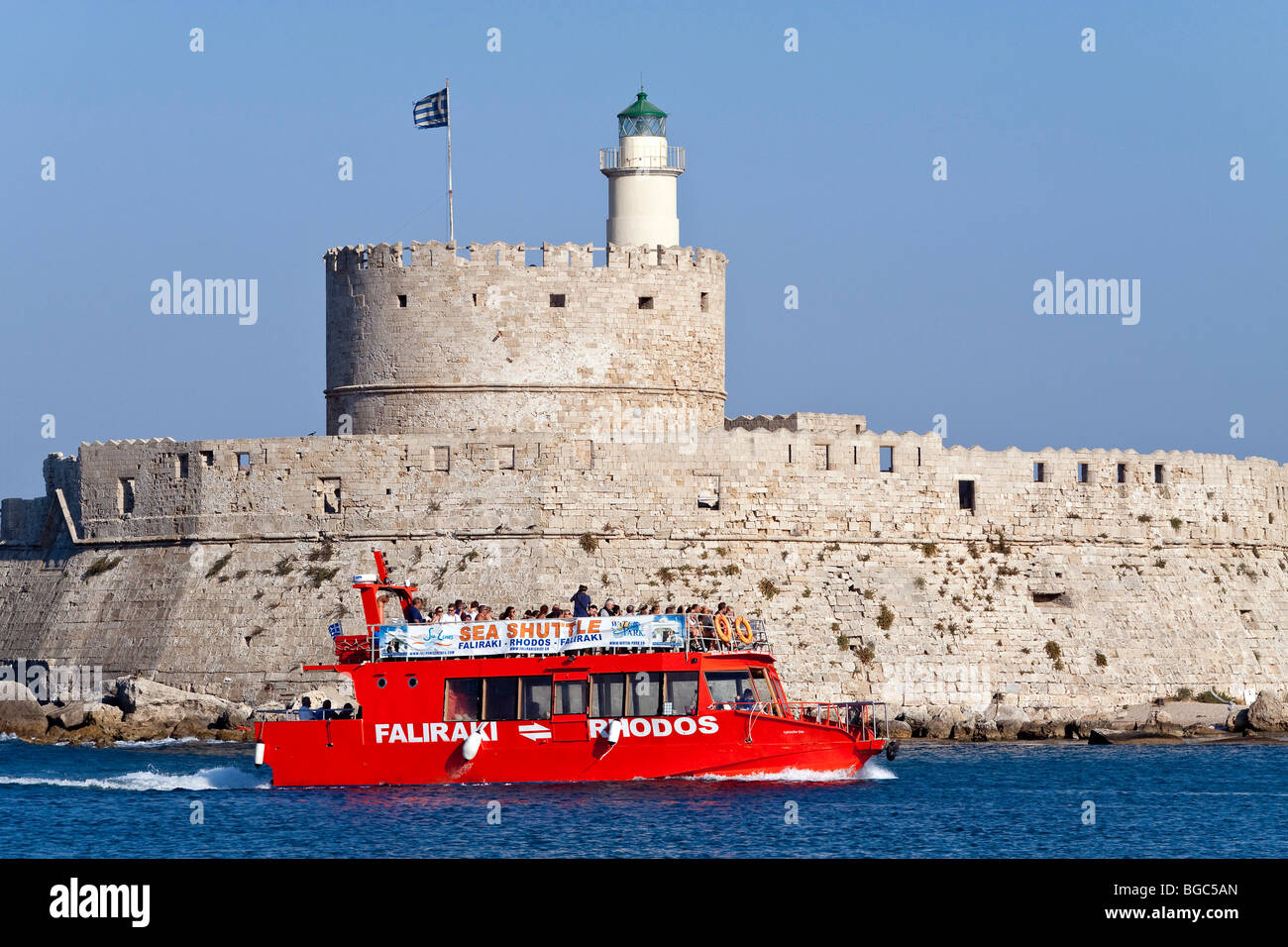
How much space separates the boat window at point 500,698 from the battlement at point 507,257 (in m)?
12.5

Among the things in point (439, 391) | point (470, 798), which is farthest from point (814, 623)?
point (470, 798)

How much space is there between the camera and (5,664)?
41375 millimetres

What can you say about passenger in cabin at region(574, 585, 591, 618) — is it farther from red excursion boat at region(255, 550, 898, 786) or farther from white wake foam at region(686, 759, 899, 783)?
white wake foam at region(686, 759, 899, 783)

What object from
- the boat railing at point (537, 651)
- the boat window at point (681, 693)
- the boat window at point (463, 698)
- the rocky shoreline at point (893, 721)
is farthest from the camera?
the rocky shoreline at point (893, 721)

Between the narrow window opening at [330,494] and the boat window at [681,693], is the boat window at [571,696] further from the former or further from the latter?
the narrow window opening at [330,494]

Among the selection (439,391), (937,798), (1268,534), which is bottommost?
(937,798)

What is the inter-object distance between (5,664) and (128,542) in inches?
146

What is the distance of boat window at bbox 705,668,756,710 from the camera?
2892cm

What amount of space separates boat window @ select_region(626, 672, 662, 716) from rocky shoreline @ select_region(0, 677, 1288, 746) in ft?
28.1

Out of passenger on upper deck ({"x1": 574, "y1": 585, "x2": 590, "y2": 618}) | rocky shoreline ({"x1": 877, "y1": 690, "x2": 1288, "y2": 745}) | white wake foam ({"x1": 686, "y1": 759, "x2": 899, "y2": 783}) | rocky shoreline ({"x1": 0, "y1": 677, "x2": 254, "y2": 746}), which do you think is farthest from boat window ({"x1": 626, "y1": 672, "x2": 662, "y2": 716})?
rocky shoreline ({"x1": 0, "y1": 677, "x2": 254, "y2": 746})

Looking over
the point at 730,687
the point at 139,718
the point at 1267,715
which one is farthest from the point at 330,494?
the point at 1267,715

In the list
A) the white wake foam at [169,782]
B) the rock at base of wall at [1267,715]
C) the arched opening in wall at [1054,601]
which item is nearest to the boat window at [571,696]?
the white wake foam at [169,782]

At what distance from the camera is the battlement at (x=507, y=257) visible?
3966 centimetres
